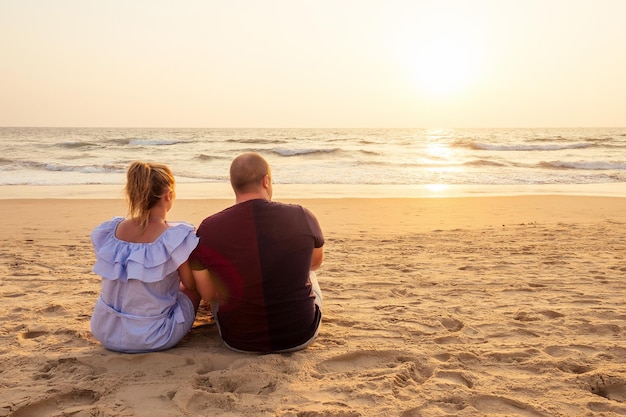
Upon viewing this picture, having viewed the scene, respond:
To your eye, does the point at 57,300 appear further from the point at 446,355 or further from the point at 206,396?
the point at 446,355

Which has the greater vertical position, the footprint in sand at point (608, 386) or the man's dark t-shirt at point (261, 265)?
the man's dark t-shirt at point (261, 265)

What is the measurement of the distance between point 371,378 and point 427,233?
5079 mm

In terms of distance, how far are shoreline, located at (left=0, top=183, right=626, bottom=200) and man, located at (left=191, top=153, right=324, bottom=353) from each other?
8941 millimetres

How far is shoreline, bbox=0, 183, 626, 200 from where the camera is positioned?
12656 mm

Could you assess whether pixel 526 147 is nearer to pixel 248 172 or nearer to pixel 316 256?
pixel 316 256

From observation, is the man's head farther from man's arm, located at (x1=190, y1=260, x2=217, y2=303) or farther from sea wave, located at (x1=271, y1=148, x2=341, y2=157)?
sea wave, located at (x1=271, y1=148, x2=341, y2=157)

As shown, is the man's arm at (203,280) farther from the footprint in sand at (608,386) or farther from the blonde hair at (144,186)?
the footprint in sand at (608,386)

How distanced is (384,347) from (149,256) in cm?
161

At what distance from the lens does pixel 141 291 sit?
10.6ft

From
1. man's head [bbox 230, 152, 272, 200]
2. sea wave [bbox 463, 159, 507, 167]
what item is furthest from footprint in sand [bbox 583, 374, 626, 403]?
sea wave [bbox 463, 159, 507, 167]

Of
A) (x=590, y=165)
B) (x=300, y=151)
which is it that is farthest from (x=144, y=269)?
(x=300, y=151)

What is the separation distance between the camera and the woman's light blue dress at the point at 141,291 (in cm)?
316

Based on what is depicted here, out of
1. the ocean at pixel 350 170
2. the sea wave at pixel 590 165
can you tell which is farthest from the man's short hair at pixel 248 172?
the sea wave at pixel 590 165

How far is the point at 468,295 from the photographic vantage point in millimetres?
4672
